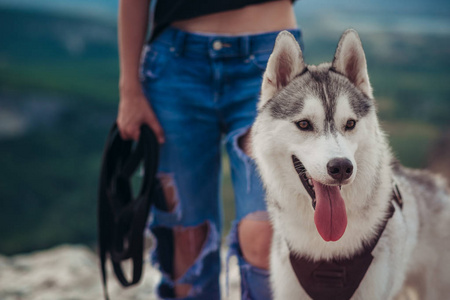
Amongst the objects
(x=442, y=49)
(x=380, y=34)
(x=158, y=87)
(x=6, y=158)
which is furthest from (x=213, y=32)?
(x=380, y=34)

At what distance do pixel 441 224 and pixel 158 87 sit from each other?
1.76 m

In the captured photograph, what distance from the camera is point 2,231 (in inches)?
263

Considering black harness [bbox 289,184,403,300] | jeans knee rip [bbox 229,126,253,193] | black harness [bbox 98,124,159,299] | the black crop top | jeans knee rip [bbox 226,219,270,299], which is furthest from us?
black harness [bbox 98,124,159,299]

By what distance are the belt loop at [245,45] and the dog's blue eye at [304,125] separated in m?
0.50

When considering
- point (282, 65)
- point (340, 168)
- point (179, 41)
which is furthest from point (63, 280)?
point (340, 168)

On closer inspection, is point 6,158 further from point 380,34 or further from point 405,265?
point 380,34

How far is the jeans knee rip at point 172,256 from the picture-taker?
243cm

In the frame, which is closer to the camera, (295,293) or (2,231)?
(295,293)

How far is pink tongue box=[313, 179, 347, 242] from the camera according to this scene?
1.57 metres

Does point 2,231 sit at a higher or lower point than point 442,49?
lower

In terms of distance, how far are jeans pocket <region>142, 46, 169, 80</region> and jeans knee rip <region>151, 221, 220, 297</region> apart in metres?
0.87

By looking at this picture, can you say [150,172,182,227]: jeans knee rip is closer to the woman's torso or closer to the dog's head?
the dog's head

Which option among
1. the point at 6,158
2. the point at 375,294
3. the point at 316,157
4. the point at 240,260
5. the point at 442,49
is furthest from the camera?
the point at 442,49

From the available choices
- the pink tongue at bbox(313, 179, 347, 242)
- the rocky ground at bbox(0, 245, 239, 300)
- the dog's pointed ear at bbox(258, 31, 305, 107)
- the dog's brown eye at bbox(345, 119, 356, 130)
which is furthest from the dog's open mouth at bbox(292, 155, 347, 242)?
the rocky ground at bbox(0, 245, 239, 300)
